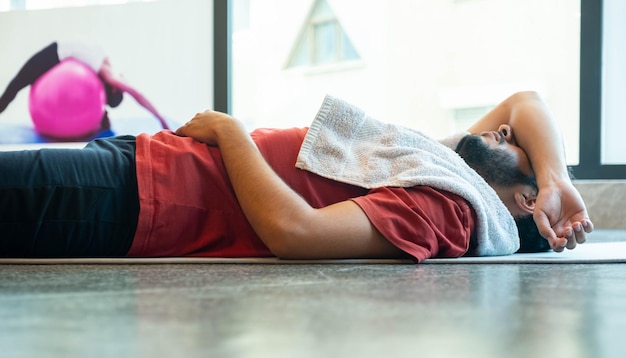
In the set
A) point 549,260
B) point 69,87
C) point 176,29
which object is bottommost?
point 549,260

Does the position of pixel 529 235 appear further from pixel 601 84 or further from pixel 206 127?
pixel 601 84

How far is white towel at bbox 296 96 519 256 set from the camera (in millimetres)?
1373

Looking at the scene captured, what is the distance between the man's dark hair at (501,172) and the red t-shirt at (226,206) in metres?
0.20

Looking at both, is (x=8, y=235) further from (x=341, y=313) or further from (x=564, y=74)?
(x=564, y=74)

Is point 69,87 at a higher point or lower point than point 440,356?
higher

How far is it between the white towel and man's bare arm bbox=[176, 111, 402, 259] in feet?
0.37

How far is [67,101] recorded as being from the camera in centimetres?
331

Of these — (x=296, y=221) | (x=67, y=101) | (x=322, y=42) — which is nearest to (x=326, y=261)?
(x=296, y=221)

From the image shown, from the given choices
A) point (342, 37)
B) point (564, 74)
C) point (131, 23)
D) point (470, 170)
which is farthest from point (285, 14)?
point (470, 170)

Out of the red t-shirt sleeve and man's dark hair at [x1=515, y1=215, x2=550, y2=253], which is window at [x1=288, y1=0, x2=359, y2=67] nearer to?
man's dark hair at [x1=515, y1=215, x2=550, y2=253]

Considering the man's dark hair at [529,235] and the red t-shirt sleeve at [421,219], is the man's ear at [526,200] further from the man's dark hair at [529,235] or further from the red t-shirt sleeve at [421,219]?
the red t-shirt sleeve at [421,219]

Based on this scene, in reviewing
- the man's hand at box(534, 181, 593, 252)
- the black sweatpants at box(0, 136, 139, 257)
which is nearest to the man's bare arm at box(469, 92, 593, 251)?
the man's hand at box(534, 181, 593, 252)

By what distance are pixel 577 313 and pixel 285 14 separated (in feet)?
13.4

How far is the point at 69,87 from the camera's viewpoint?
10.9 feet
